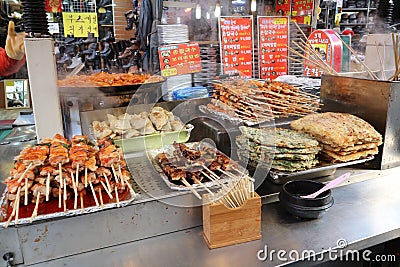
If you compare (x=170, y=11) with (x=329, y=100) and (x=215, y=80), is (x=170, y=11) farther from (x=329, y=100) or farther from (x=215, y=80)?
(x=329, y=100)

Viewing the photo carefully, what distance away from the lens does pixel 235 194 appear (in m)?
1.48

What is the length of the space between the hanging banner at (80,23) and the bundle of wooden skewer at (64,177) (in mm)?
3975

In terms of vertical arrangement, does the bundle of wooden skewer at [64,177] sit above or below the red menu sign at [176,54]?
below

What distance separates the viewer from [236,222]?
4.83 feet

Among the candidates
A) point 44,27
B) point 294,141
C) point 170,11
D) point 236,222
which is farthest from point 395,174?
point 170,11

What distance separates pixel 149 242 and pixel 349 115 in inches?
63.1

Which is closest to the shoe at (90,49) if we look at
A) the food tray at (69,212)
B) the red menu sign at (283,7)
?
the red menu sign at (283,7)

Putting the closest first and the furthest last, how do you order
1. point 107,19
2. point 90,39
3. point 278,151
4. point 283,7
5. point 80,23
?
point 278,151 → point 80,23 → point 90,39 → point 107,19 → point 283,7

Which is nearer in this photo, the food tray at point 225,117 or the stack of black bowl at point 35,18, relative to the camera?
the stack of black bowl at point 35,18

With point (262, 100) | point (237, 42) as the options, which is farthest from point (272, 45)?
point (262, 100)

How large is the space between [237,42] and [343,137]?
3.74 metres

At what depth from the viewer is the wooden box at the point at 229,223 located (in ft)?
4.70

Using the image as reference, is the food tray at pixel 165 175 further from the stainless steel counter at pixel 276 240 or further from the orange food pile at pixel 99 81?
the orange food pile at pixel 99 81

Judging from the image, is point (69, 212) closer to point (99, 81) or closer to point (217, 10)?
point (99, 81)
